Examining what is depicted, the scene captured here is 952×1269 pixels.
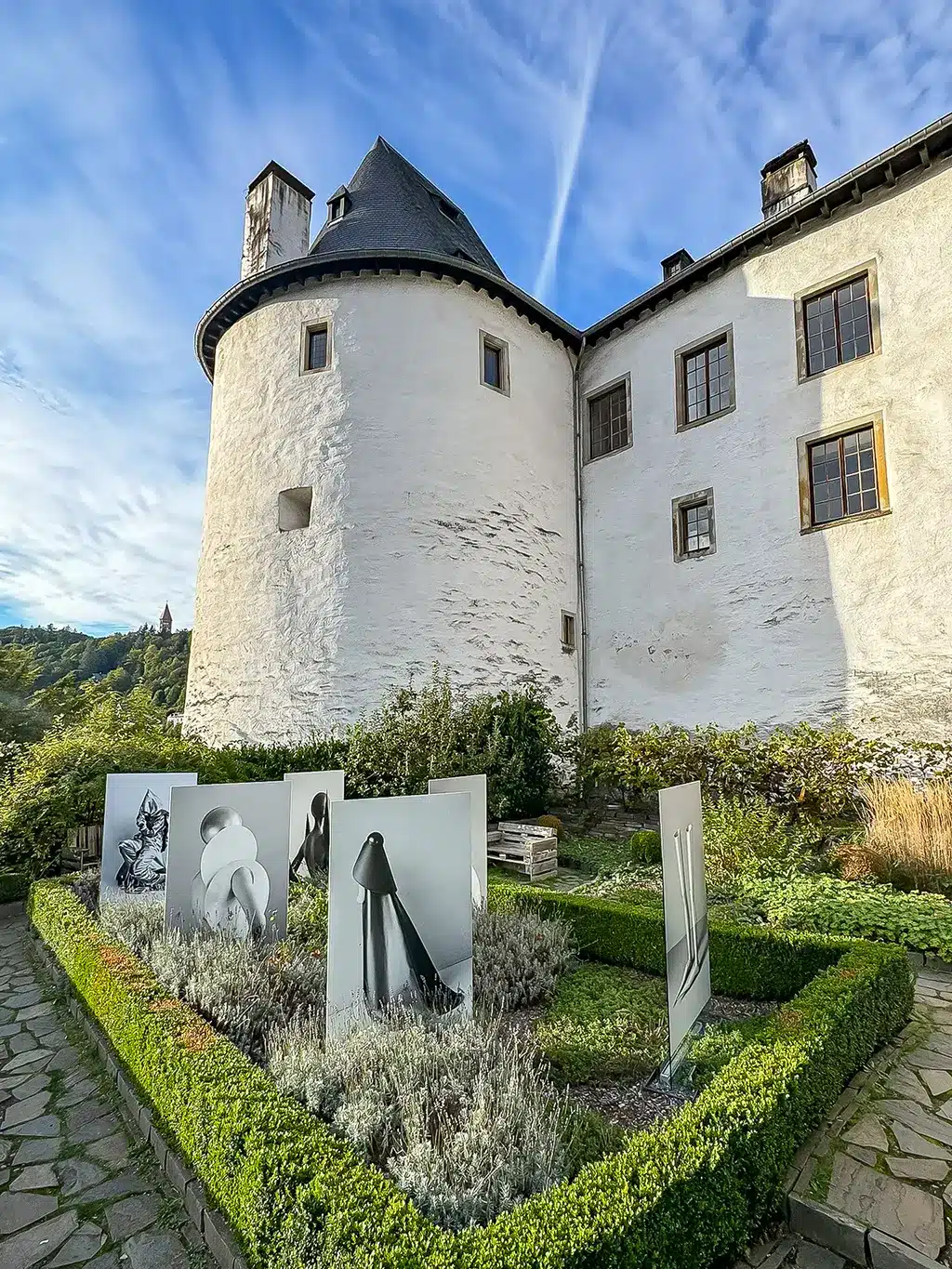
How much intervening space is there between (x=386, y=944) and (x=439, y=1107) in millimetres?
790

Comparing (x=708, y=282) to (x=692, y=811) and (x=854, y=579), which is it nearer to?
(x=854, y=579)

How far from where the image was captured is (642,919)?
4.66 metres

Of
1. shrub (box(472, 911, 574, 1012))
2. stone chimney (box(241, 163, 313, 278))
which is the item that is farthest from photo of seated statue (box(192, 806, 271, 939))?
stone chimney (box(241, 163, 313, 278))

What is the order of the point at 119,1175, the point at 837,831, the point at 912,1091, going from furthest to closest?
1. the point at 837,831
2. the point at 912,1091
3. the point at 119,1175

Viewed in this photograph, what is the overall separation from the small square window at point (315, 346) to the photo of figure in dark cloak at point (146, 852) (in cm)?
912

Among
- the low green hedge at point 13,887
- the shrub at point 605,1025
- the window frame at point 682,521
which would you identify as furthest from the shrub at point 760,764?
the low green hedge at point 13,887

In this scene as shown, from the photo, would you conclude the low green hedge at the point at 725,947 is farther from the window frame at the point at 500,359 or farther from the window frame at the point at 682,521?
the window frame at the point at 500,359

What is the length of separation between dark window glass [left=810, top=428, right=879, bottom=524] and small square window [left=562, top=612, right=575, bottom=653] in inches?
184

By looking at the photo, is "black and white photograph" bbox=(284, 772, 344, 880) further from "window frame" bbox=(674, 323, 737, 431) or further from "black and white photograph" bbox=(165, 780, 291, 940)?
"window frame" bbox=(674, 323, 737, 431)

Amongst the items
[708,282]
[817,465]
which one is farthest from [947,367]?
[708,282]

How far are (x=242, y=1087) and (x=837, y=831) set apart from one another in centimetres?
725

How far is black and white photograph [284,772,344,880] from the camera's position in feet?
18.9

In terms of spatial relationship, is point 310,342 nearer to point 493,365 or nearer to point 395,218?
point 395,218

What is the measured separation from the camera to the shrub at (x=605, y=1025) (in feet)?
10.6
